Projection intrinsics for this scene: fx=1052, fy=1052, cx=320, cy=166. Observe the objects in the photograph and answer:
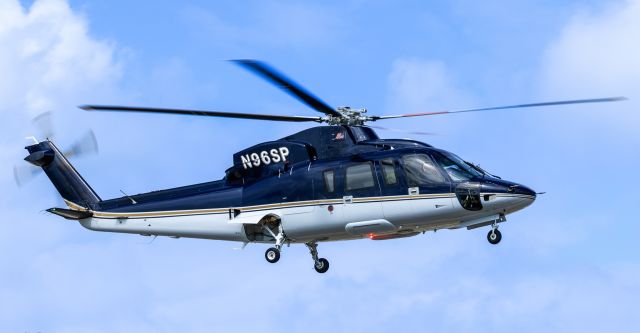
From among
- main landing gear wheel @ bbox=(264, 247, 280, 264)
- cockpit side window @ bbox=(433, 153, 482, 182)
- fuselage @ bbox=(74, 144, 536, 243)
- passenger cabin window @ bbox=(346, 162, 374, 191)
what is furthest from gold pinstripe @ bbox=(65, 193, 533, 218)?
main landing gear wheel @ bbox=(264, 247, 280, 264)

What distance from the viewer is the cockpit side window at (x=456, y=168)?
1200 inches

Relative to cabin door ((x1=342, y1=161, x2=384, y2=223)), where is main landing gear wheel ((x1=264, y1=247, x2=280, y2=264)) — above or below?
below

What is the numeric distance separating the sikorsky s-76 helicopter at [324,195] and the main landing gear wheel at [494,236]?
28 millimetres

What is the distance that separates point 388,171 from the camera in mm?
30969

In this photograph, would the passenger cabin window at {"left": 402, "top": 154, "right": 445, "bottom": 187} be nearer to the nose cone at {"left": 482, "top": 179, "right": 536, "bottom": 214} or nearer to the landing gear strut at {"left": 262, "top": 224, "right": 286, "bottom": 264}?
the nose cone at {"left": 482, "top": 179, "right": 536, "bottom": 214}

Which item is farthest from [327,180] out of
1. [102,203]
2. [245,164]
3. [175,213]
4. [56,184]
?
[56,184]

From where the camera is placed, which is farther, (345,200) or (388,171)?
(345,200)

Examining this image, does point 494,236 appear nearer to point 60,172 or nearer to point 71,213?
point 71,213

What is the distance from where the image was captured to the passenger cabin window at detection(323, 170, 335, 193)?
3153cm

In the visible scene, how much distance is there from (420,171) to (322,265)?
478 centimetres

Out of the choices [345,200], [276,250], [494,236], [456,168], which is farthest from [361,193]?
[494,236]

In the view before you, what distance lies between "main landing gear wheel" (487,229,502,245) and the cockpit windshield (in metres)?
1.70

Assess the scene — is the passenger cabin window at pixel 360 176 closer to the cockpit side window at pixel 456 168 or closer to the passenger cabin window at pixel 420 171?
the passenger cabin window at pixel 420 171

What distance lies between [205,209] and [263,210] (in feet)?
6.81
